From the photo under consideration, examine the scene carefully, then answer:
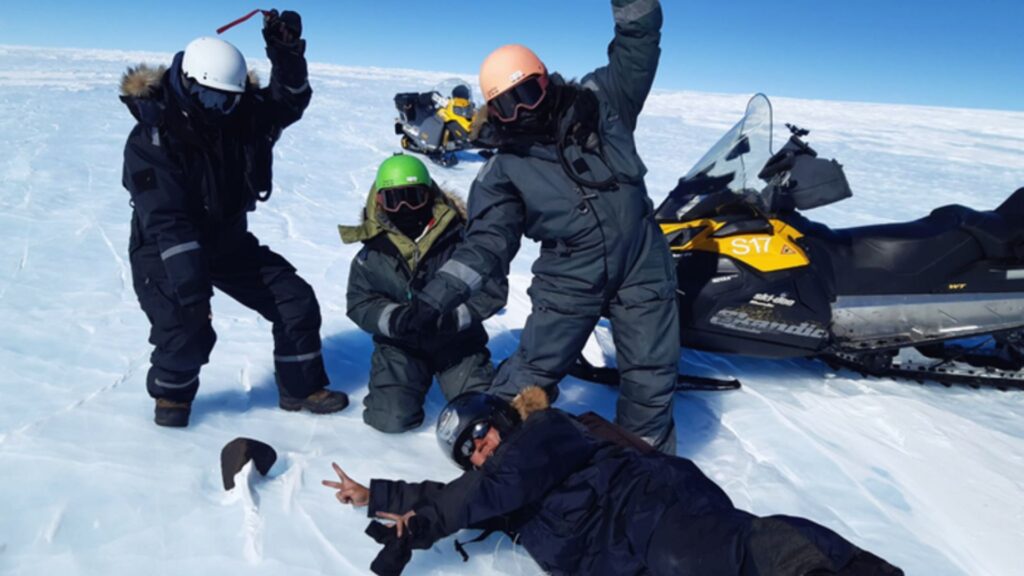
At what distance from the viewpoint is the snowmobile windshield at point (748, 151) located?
344 cm

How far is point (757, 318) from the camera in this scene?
3314mm

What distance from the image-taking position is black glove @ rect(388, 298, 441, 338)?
255cm

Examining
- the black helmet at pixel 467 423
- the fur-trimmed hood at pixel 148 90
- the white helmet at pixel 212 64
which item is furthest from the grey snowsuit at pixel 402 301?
the fur-trimmed hood at pixel 148 90

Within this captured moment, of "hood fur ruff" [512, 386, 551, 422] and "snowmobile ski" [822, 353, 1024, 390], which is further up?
"hood fur ruff" [512, 386, 551, 422]

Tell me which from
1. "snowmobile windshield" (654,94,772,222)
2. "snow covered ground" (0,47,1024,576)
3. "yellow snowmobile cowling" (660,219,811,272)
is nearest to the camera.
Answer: "snow covered ground" (0,47,1024,576)

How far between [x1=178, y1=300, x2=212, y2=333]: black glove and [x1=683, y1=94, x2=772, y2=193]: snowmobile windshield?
2.57 meters

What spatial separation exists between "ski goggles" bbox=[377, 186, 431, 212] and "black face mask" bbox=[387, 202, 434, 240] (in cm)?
2

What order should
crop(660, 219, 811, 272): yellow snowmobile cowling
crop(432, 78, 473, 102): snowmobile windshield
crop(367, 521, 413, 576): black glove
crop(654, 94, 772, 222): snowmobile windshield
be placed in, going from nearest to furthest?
crop(367, 521, 413, 576): black glove → crop(660, 219, 811, 272): yellow snowmobile cowling → crop(654, 94, 772, 222): snowmobile windshield → crop(432, 78, 473, 102): snowmobile windshield

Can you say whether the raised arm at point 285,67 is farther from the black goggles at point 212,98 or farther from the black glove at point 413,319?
the black glove at point 413,319

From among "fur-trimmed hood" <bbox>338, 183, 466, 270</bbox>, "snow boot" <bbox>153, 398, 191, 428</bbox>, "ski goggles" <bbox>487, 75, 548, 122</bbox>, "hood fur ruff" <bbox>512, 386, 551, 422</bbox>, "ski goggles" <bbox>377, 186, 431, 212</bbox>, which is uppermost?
"ski goggles" <bbox>487, 75, 548, 122</bbox>

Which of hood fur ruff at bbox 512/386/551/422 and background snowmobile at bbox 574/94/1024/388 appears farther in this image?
background snowmobile at bbox 574/94/1024/388

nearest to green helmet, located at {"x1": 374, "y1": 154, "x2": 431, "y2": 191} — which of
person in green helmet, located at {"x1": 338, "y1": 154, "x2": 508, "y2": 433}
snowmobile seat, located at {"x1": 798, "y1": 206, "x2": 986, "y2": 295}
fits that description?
person in green helmet, located at {"x1": 338, "y1": 154, "x2": 508, "y2": 433}

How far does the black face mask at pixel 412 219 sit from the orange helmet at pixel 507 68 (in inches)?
26.6

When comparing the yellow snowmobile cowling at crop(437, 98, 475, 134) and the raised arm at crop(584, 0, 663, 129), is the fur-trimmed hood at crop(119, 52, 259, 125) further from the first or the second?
the yellow snowmobile cowling at crop(437, 98, 475, 134)
